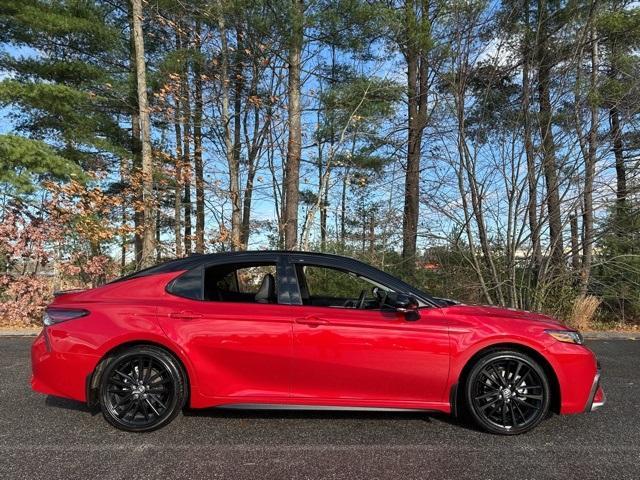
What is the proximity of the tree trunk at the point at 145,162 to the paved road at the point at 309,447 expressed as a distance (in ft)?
27.6

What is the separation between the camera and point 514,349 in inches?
159

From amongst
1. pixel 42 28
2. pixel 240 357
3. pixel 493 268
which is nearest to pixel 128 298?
pixel 240 357

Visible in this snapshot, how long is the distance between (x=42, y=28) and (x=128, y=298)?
13496mm

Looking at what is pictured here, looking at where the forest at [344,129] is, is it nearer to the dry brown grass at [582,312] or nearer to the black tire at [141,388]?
the dry brown grass at [582,312]

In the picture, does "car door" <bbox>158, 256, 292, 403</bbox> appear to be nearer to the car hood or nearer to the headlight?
the car hood

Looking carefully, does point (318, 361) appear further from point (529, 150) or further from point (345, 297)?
point (529, 150)

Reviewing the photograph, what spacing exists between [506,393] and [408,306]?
1.06 meters

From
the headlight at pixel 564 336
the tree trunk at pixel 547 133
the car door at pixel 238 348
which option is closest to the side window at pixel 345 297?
the car door at pixel 238 348

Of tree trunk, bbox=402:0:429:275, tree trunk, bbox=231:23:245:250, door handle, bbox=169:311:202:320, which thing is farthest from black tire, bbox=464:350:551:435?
tree trunk, bbox=231:23:245:250

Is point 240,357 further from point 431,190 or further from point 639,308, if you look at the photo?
point 639,308

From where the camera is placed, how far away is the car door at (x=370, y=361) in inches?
155

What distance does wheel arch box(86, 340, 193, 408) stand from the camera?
4.02 meters

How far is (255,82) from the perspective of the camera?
14281 millimetres

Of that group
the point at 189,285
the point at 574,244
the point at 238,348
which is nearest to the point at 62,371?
the point at 189,285
